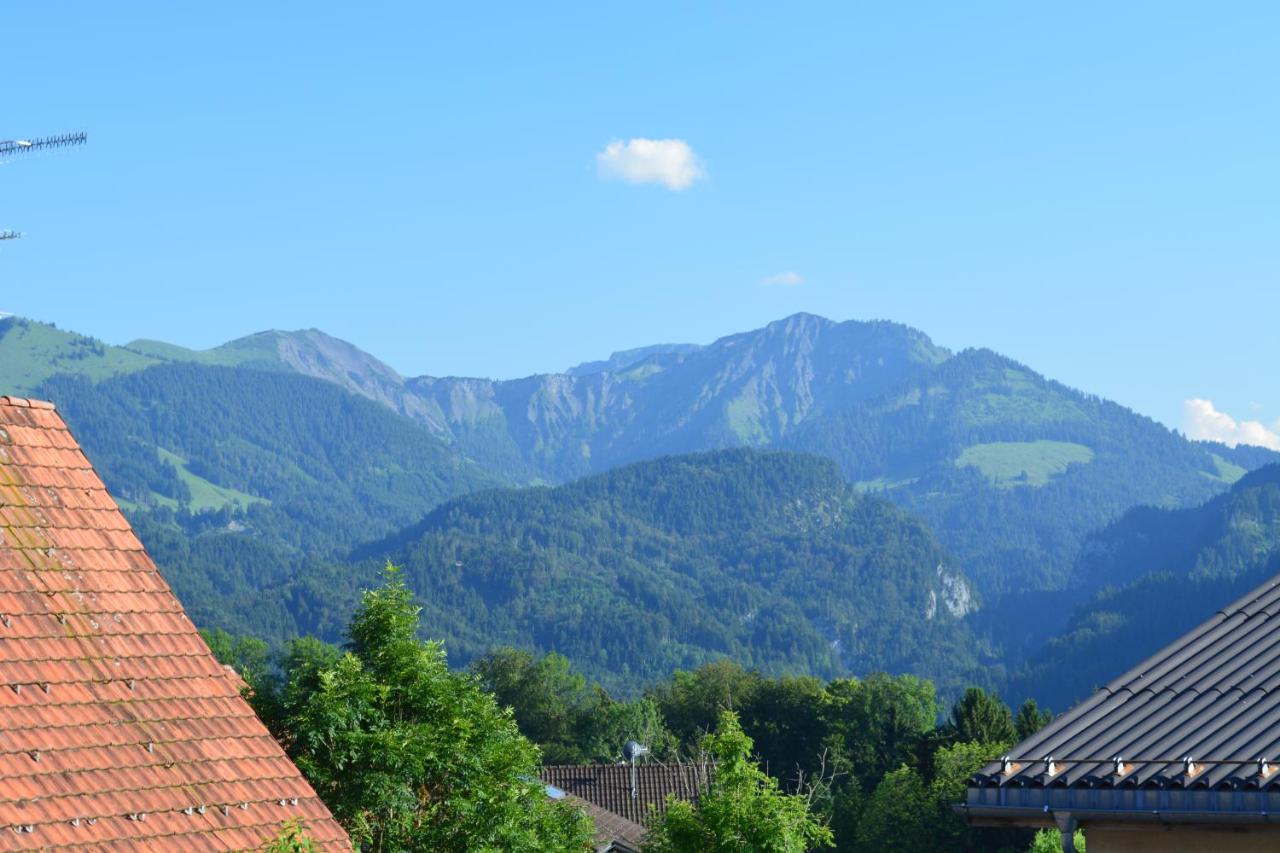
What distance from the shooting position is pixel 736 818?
28938mm

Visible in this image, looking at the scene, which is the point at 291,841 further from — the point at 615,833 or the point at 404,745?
the point at 615,833

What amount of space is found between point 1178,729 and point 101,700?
5512 millimetres

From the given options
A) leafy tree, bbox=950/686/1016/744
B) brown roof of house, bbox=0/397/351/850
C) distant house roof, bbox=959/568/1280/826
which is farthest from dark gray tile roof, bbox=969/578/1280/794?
leafy tree, bbox=950/686/1016/744

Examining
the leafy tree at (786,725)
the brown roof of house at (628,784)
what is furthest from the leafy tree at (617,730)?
the brown roof of house at (628,784)

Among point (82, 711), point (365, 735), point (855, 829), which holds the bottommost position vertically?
point (855, 829)

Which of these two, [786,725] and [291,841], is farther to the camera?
[786,725]

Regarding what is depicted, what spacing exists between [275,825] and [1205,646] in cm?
513

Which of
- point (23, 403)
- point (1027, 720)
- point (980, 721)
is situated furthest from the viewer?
point (980, 721)

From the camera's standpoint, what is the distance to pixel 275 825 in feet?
32.2

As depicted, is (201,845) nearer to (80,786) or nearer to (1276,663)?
(80,786)

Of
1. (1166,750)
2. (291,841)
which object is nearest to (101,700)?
(291,841)

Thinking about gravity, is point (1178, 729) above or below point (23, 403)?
below

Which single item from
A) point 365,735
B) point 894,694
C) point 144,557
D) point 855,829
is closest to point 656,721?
point 894,694

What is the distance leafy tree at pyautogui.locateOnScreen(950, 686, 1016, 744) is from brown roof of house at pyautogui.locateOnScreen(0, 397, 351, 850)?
9154cm
